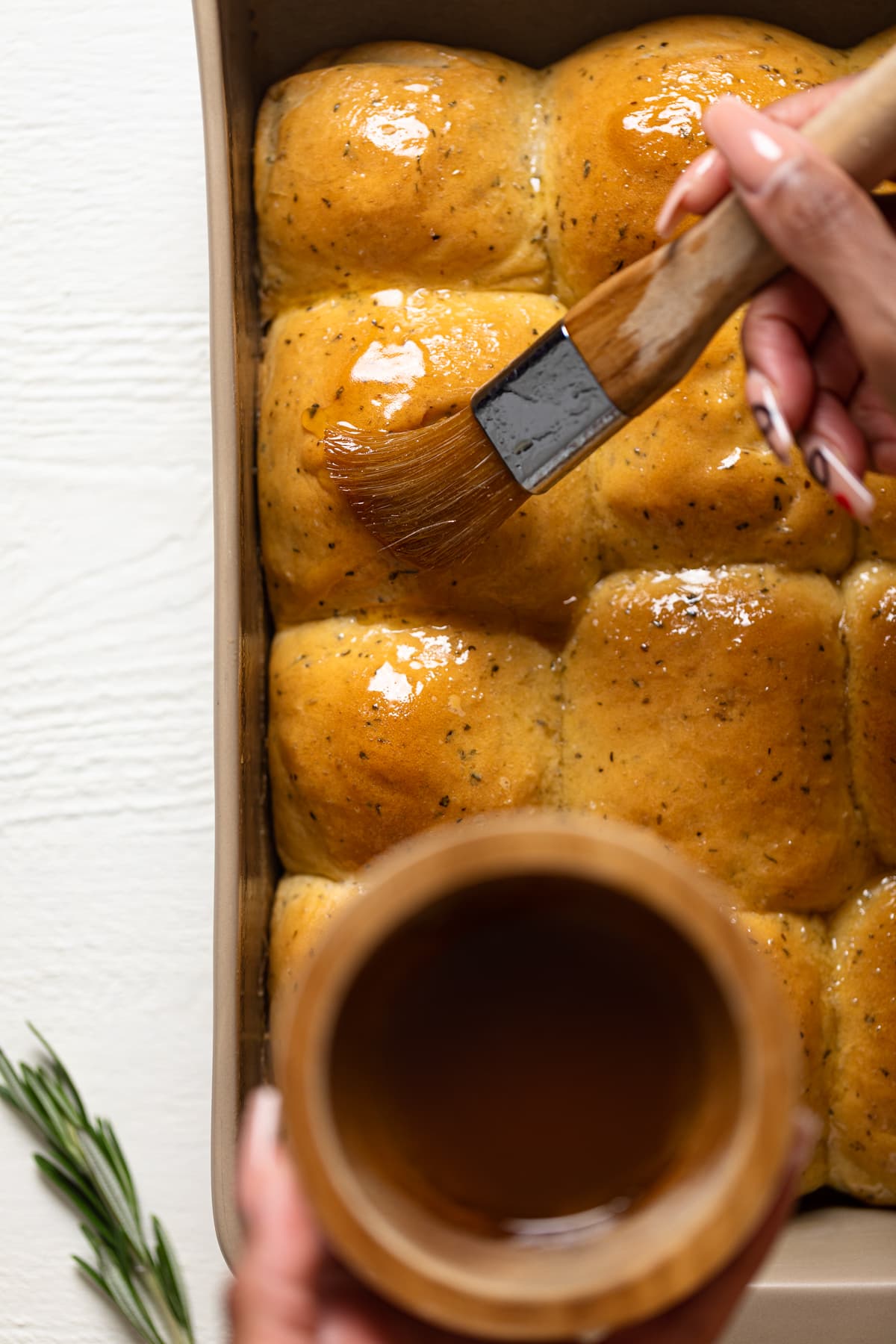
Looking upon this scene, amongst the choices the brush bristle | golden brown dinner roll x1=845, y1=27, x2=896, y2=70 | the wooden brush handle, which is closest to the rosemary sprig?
the brush bristle

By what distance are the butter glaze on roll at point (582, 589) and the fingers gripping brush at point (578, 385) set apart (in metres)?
0.06

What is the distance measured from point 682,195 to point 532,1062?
690 mm

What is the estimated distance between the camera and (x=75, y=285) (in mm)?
1589

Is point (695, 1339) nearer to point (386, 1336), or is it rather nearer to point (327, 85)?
point (386, 1336)

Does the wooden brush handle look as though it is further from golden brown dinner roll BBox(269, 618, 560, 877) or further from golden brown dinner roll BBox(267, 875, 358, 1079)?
golden brown dinner roll BBox(267, 875, 358, 1079)

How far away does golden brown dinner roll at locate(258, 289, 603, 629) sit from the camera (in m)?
1.30

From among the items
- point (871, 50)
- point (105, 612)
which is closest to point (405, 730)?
point (105, 612)

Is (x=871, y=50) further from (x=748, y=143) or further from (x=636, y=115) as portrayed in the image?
(x=748, y=143)

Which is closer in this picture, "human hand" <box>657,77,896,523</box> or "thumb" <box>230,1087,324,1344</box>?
"thumb" <box>230,1087,324,1344</box>

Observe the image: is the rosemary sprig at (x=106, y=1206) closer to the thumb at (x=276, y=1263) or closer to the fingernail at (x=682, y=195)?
the thumb at (x=276, y=1263)

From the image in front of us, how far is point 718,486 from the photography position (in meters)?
1.28

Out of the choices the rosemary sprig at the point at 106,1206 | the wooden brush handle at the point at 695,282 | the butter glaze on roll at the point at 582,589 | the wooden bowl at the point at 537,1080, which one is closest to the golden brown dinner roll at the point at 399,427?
the butter glaze on roll at the point at 582,589

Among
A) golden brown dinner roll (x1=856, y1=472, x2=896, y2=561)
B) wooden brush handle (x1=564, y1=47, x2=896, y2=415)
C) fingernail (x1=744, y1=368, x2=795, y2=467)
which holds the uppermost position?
wooden brush handle (x1=564, y1=47, x2=896, y2=415)

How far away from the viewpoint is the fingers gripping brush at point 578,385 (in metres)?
0.98
